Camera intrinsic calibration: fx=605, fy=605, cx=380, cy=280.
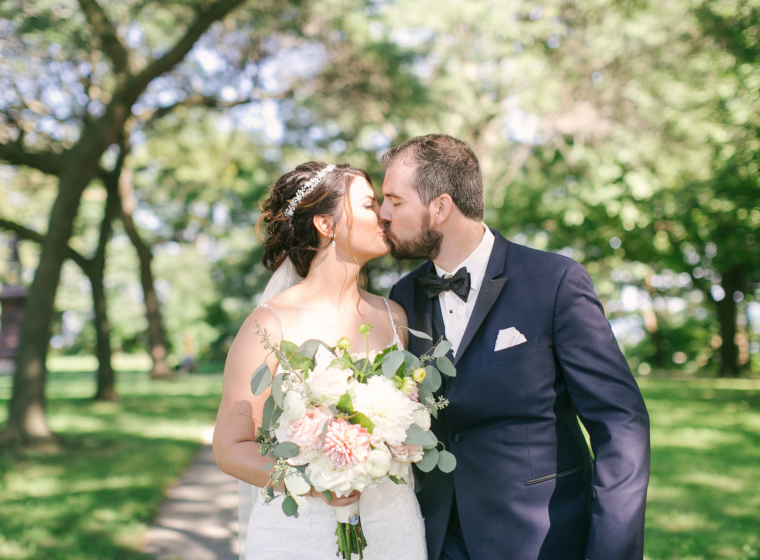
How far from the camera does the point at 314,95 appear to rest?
13.3 metres

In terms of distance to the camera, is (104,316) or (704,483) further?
(104,316)

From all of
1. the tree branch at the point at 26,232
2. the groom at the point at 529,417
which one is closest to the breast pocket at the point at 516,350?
the groom at the point at 529,417

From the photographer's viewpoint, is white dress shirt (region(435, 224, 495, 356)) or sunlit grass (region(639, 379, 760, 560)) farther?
sunlit grass (region(639, 379, 760, 560))

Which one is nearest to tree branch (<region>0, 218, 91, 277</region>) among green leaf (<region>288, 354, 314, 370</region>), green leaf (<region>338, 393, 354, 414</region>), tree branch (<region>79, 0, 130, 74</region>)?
tree branch (<region>79, 0, 130, 74</region>)

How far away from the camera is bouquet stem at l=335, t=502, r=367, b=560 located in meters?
2.43

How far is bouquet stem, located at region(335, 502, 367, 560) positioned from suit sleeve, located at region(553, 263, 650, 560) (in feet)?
2.89

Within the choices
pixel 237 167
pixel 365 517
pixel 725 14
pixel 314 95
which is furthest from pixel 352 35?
pixel 365 517

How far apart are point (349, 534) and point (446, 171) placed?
1.65 metres

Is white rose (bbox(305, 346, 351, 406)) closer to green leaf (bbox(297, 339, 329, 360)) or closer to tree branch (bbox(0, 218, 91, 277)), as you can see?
green leaf (bbox(297, 339, 329, 360))

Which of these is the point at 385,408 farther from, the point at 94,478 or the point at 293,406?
the point at 94,478

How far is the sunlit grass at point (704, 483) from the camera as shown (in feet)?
17.6

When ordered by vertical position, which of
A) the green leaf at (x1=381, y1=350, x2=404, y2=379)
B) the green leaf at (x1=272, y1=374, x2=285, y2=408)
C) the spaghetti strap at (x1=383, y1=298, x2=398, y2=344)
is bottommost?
the green leaf at (x1=272, y1=374, x2=285, y2=408)

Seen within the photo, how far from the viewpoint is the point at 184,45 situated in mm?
8859

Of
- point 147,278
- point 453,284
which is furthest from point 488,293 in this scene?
point 147,278
